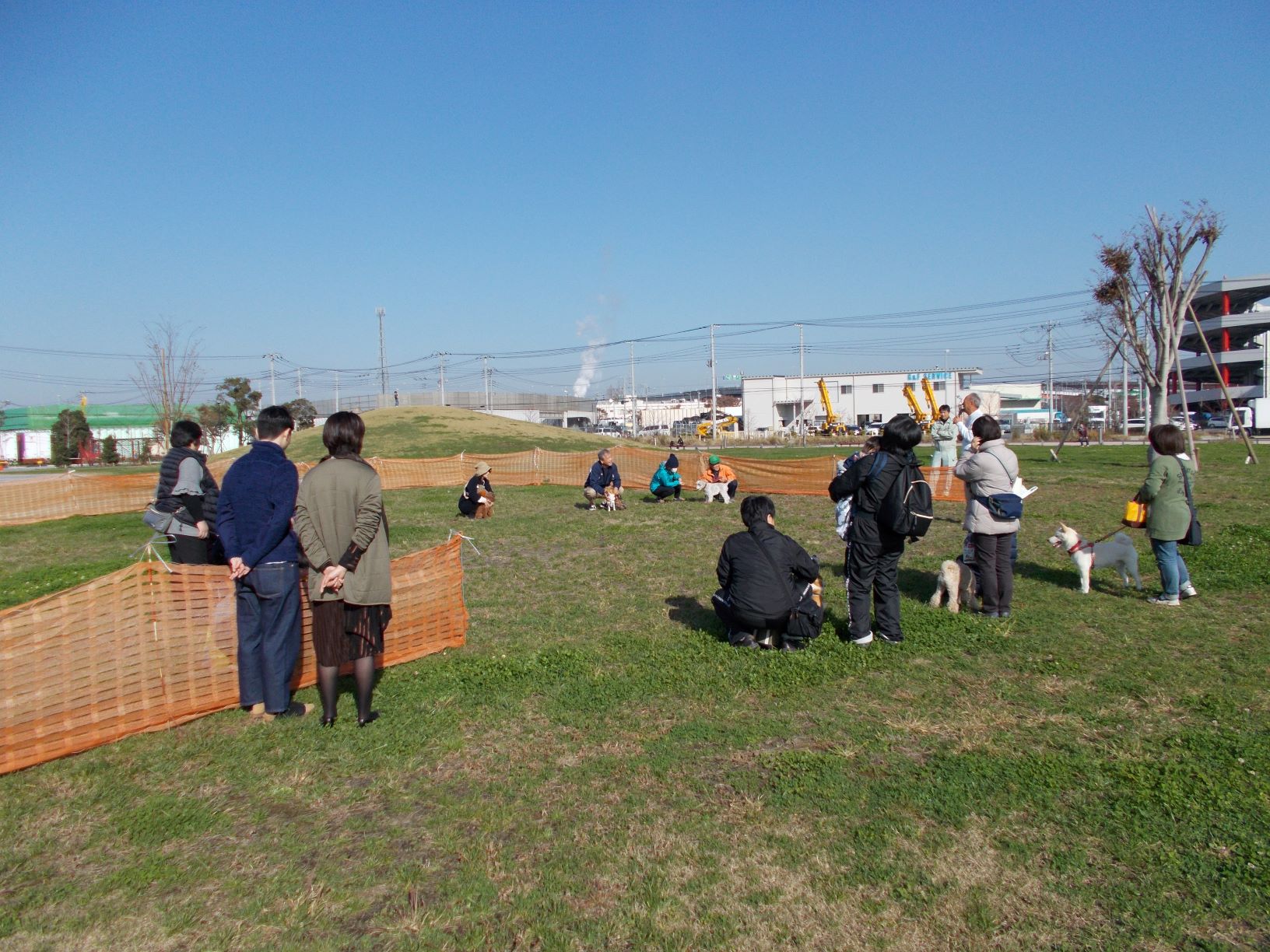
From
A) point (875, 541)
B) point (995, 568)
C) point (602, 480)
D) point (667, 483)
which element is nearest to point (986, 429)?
point (995, 568)

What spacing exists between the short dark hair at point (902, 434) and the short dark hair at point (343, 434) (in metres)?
3.56

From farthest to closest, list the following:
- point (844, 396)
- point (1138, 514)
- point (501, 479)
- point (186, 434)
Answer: point (844, 396), point (501, 479), point (1138, 514), point (186, 434)

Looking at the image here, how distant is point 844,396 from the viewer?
73062 mm

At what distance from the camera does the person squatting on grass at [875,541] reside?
5938 mm

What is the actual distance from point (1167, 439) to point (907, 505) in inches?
121

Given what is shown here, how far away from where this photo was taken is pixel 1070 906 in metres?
3.02

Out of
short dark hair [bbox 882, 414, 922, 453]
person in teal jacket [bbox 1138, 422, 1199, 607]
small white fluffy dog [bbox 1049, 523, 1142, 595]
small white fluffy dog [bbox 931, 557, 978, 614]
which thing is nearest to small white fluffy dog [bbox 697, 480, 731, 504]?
small white fluffy dog [bbox 1049, 523, 1142, 595]

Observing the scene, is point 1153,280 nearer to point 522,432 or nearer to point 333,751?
point 333,751

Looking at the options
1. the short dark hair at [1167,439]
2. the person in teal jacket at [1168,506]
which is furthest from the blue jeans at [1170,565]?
the short dark hair at [1167,439]

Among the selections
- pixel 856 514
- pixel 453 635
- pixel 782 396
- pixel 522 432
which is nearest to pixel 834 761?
pixel 856 514

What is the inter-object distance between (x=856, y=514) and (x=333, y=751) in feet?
12.8

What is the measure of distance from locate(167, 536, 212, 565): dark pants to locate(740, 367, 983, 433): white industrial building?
63.5 m

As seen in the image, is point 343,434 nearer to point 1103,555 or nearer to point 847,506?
point 847,506

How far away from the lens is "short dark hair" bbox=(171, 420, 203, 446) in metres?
6.02
